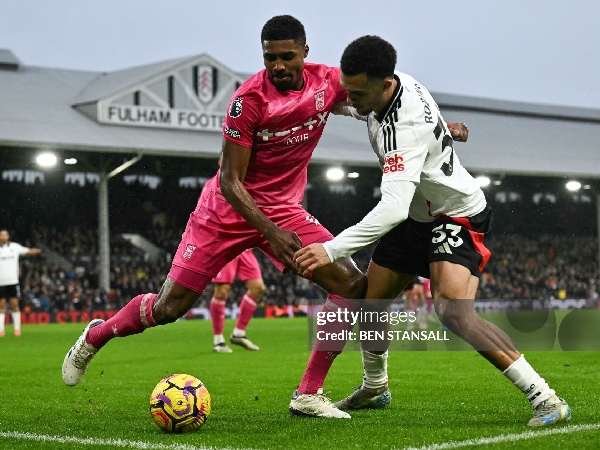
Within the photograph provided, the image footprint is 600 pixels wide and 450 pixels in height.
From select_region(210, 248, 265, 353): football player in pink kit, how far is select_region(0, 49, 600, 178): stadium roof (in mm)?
15451

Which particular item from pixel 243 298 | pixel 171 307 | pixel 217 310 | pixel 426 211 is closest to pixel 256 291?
pixel 243 298

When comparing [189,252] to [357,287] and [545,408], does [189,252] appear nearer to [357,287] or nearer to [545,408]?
[357,287]

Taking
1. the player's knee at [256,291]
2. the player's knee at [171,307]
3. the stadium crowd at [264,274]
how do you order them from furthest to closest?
the stadium crowd at [264,274]
the player's knee at [256,291]
the player's knee at [171,307]

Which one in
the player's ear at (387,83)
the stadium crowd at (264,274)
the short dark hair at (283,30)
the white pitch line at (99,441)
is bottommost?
the stadium crowd at (264,274)

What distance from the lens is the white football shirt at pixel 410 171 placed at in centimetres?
516

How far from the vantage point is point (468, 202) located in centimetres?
564

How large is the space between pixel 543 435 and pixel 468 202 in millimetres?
1486

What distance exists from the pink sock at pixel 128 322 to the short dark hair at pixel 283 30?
204cm

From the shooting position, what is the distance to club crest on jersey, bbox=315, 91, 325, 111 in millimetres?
6020

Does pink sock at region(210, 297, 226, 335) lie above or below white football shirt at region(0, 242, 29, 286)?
above

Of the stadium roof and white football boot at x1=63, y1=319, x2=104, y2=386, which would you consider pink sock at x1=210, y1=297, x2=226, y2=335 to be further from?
the stadium roof

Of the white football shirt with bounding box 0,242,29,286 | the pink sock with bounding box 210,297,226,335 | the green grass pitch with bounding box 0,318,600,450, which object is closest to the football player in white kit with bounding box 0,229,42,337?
the white football shirt with bounding box 0,242,29,286

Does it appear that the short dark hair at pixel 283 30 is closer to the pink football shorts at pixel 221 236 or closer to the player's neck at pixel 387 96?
the player's neck at pixel 387 96

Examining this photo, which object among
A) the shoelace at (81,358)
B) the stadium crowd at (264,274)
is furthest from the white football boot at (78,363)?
the stadium crowd at (264,274)
